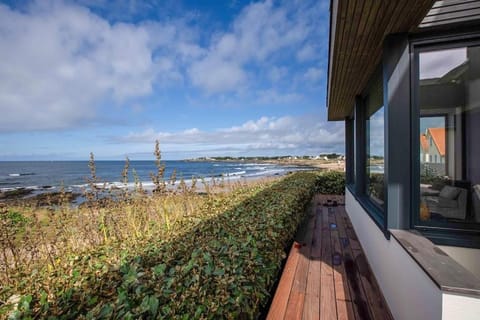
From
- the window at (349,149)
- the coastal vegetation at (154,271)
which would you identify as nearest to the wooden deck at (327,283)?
the coastal vegetation at (154,271)

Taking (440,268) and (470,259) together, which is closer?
(440,268)

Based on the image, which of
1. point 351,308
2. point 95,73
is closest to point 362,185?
point 351,308

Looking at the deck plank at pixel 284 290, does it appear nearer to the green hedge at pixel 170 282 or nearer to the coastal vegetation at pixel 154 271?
the coastal vegetation at pixel 154 271

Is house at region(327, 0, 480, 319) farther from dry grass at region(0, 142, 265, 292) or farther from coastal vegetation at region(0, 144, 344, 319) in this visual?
dry grass at region(0, 142, 265, 292)

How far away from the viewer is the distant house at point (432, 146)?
1.73 meters

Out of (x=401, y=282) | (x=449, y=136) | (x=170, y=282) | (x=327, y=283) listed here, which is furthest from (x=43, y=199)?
(x=449, y=136)

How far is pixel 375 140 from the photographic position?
261 cm

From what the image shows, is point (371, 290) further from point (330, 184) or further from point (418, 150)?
point (330, 184)

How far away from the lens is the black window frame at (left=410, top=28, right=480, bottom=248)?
1535 mm

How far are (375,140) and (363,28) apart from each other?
1391 mm

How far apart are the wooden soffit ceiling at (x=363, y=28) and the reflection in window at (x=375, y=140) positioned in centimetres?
25

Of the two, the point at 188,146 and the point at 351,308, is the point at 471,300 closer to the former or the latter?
the point at 351,308

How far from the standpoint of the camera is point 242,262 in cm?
123

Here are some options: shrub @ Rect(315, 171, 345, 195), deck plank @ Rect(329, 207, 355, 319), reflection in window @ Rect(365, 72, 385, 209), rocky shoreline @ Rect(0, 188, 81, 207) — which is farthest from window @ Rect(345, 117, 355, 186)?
rocky shoreline @ Rect(0, 188, 81, 207)
